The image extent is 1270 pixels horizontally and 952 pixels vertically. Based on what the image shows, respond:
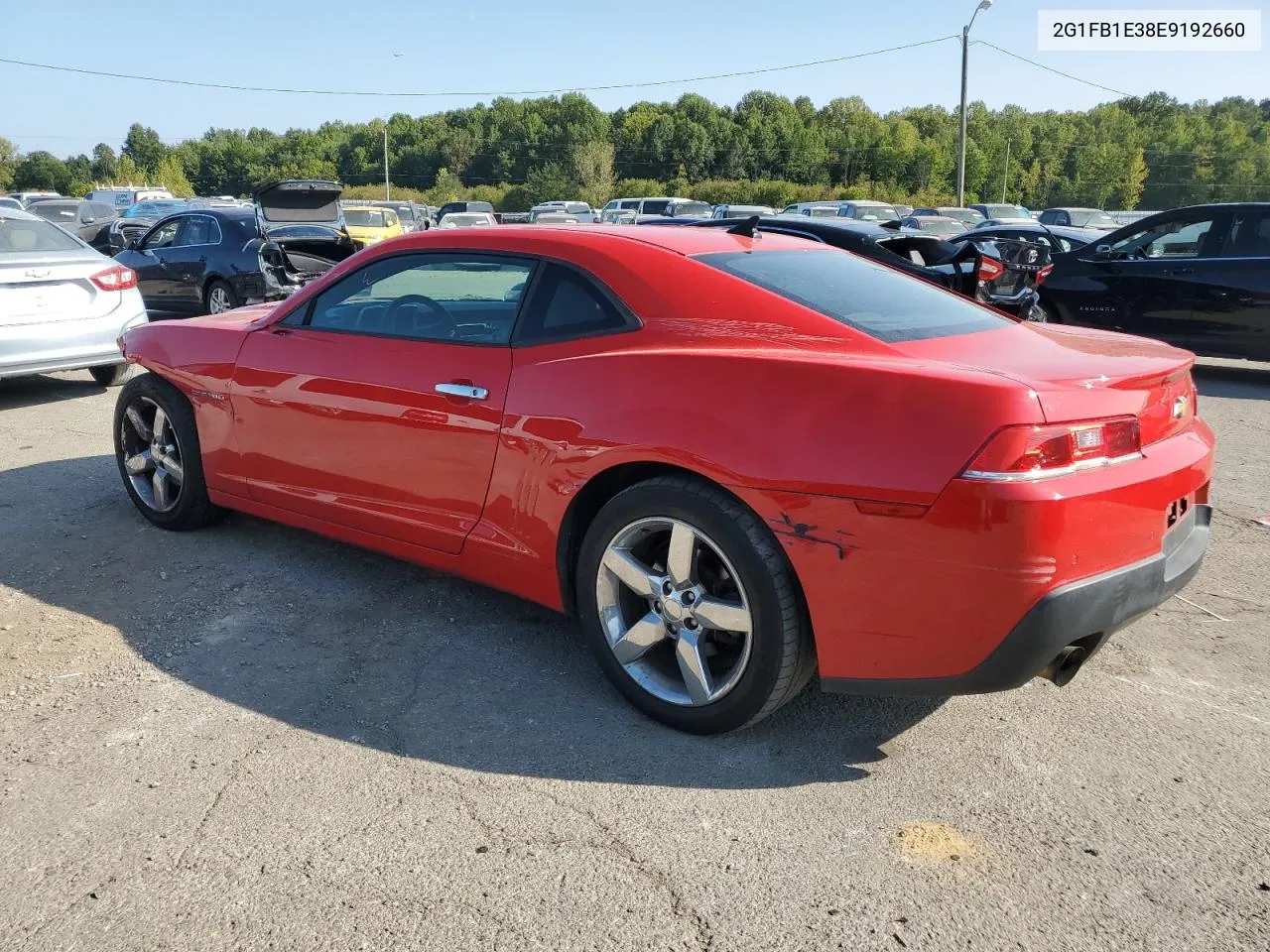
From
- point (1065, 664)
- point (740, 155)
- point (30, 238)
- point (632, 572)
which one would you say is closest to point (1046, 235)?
point (30, 238)

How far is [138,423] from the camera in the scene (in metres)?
4.99

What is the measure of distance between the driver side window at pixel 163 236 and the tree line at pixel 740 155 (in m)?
50.4

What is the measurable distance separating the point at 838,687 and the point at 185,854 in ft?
5.54

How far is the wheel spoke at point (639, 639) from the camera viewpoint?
3.11m

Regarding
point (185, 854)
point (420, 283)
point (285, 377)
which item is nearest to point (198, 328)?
point (285, 377)

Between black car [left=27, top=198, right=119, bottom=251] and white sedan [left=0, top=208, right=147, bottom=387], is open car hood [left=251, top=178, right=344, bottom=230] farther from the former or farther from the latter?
black car [left=27, top=198, right=119, bottom=251]

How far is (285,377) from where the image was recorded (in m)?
4.16

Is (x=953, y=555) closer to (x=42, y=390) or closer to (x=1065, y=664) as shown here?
(x=1065, y=664)

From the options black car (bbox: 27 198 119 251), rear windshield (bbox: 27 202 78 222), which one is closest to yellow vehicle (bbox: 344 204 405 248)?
black car (bbox: 27 198 119 251)

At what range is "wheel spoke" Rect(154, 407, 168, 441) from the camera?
485cm

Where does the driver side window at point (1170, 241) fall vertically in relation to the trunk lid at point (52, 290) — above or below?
above

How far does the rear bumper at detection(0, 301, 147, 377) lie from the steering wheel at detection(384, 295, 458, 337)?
4.65 metres

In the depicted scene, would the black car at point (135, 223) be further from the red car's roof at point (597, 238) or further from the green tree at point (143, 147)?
the green tree at point (143, 147)

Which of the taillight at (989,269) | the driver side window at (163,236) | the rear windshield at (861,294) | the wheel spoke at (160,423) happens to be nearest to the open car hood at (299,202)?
the driver side window at (163,236)
